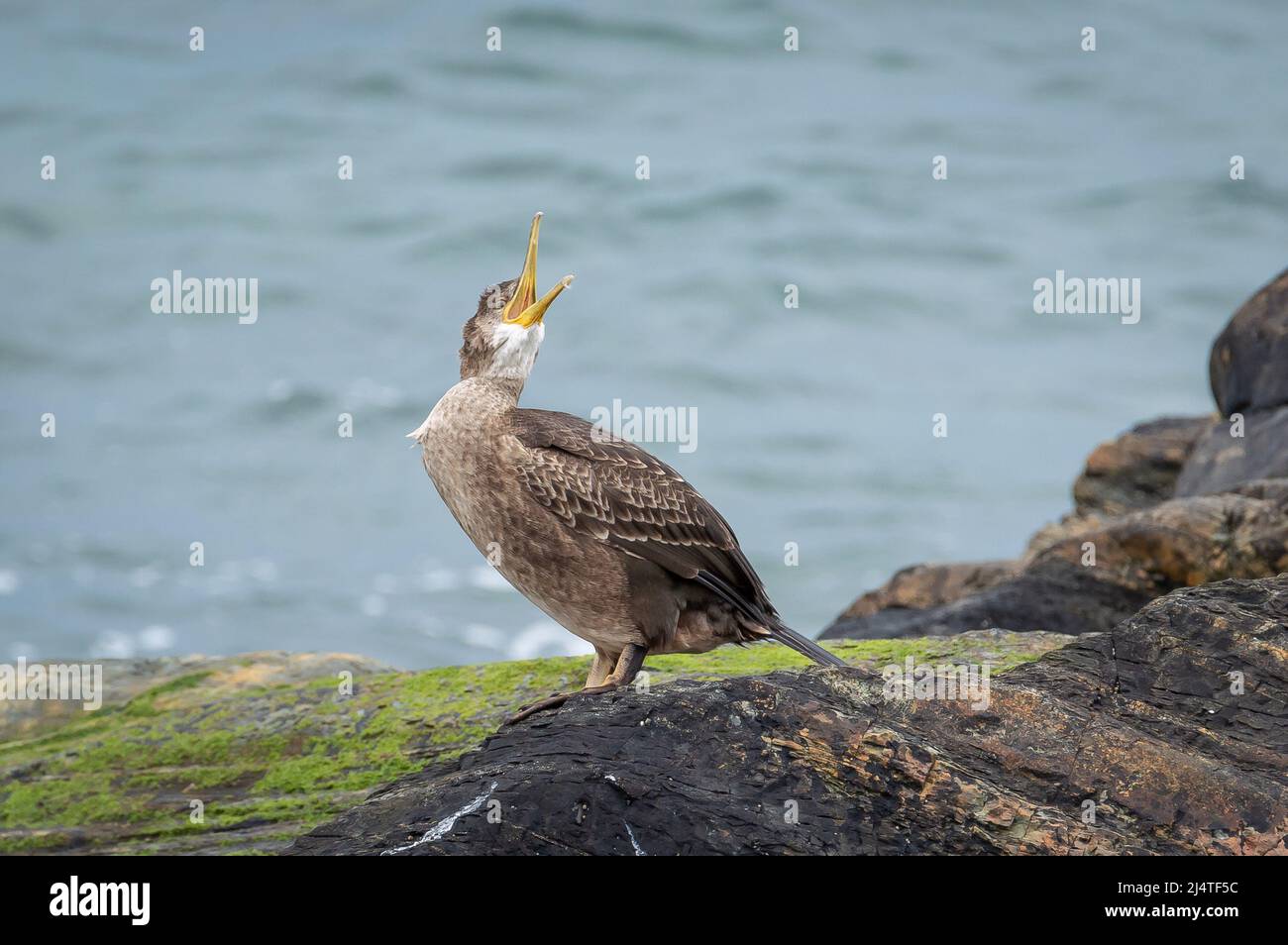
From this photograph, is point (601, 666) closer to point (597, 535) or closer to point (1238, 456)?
point (597, 535)

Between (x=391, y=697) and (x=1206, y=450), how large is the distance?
7307 mm

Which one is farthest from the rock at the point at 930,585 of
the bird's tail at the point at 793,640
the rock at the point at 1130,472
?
the bird's tail at the point at 793,640

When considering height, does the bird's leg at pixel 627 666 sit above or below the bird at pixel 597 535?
below

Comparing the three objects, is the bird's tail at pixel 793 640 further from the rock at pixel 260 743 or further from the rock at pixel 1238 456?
the rock at pixel 1238 456

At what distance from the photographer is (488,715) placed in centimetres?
858

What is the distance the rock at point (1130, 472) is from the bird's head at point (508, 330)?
7666 mm

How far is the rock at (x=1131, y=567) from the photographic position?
34.2 ft

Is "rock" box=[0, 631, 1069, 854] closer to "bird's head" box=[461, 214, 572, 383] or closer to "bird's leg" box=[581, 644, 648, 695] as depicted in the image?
"bird's leg" box=[581, 644, 648, 695]

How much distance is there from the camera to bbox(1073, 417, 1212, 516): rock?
14.3 metres

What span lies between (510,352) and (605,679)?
5.44 ft

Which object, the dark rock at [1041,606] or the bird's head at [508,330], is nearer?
the bird's head at [508,330]

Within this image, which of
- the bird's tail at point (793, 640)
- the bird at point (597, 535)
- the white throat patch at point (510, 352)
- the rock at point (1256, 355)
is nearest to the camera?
the bird at point (597, 535)
